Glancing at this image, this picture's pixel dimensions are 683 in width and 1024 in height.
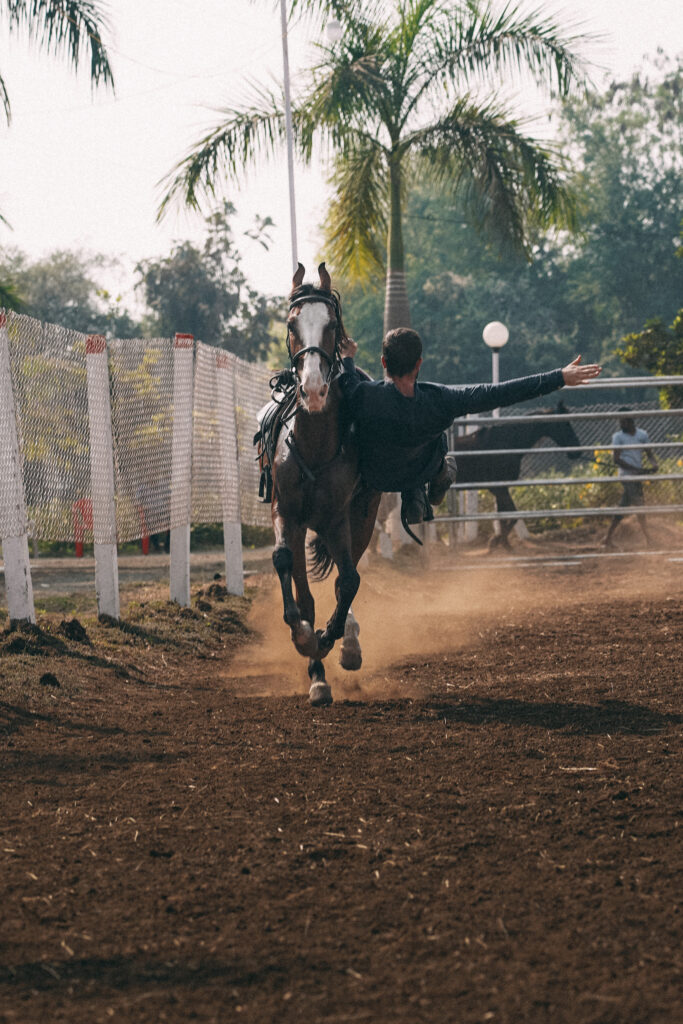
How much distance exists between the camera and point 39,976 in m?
2.95

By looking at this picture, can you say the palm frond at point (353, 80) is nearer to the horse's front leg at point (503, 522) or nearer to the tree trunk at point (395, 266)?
the tree trunk at point (395, 266)

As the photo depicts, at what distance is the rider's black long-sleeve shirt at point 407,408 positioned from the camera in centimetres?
619

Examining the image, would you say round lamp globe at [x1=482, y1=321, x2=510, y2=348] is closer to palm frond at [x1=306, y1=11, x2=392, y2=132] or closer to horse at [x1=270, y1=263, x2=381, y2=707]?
palm frond at [x1=306, y1=11, x2=392, y2=132]

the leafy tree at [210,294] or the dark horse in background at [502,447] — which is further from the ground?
the leafy tree at [210,294]

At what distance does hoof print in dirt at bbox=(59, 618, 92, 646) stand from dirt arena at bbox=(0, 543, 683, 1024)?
318mm

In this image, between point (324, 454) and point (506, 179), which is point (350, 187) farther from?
point (324, 454)

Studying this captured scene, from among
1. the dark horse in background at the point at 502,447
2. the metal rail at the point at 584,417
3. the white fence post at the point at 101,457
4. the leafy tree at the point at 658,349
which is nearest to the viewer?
the white fence post at the point at 101,457

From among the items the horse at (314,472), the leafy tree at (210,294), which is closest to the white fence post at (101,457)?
the horse at (314,472)

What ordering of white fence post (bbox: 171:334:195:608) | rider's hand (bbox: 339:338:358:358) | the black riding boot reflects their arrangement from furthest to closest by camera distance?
white fence post (bbox: 171:334:195:608), the black riding boot, rider's hand (bbox: 339:338:358:358)

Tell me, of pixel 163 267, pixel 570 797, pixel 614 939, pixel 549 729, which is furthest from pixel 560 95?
pixel 163 267

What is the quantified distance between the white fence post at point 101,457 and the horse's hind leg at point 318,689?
9.92 ft

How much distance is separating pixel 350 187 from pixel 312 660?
42.0ft

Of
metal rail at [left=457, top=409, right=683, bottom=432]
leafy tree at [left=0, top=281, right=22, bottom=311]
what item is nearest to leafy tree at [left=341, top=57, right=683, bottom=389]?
leafy tree at [left=0, top=281, right=22, bottom=311]

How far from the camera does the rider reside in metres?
6.20
